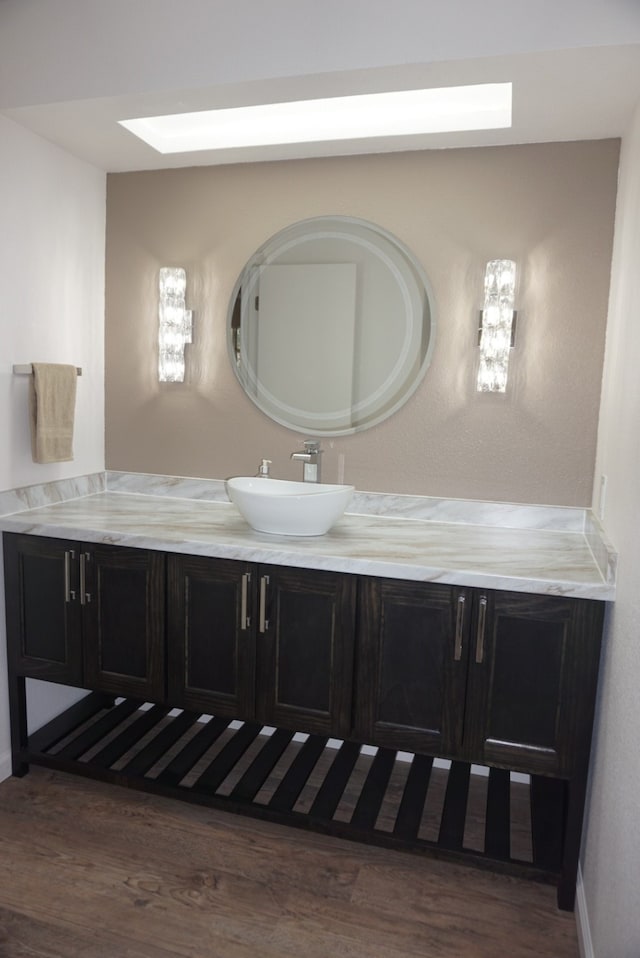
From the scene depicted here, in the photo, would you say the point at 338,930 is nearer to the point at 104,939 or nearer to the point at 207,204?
the point at 104,939

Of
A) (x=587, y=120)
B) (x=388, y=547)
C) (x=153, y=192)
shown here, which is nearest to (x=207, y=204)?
(x=153, y=192)

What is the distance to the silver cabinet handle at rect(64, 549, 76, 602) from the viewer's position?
2309mm

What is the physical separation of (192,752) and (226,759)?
13 cm

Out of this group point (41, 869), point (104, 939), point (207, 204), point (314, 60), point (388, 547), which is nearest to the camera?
point (104, 939)

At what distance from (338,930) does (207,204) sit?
2.55 metres

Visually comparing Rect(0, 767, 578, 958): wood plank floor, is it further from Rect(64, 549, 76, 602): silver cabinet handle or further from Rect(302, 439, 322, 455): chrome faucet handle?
Rect(302, 439, 322, 455): chrome faucet handle

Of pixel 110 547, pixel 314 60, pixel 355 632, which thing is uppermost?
pixel 314 60

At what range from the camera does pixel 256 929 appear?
1.83m

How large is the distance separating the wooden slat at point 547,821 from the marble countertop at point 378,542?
2.44ft

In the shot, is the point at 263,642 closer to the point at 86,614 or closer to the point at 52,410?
the point at 86,614

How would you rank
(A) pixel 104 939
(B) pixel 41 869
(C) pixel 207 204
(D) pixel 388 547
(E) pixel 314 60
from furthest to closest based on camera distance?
(C) pixel 207 204
(D) pixel 388 547
(B) pixel 41 869
(E) pixel 314 60
(A) pixel 104 939

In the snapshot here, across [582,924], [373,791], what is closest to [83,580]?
[373,791]

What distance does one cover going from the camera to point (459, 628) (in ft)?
6.38

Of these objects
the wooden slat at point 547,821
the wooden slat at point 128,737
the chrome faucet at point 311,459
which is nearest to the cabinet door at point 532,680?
the wooden slat at point 547,821
